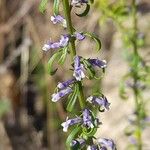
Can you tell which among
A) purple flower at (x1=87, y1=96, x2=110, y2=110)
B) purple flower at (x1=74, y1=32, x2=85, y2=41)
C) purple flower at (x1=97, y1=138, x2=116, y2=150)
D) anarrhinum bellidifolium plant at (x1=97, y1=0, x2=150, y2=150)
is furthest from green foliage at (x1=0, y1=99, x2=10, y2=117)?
purple flower at (x1=74, y1=32, x2=85, y2=41)

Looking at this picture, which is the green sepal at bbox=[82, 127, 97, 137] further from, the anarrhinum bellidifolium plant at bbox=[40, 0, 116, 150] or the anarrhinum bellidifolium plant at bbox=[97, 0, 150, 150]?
the anarrhinum bellidifolium plant at bbox=[97, 0, 150, 150]

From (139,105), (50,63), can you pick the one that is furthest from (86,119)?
(139,105)

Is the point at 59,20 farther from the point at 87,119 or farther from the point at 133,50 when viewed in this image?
the point at 133,50

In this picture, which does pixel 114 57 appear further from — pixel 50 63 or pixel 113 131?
pixel 50 63

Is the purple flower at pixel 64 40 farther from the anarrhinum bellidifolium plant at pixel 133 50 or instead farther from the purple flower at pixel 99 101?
the anarrhinum bellidifolium plant at pixel 133 50

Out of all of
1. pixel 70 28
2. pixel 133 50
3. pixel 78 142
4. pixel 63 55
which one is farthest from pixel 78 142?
pixel 133 50

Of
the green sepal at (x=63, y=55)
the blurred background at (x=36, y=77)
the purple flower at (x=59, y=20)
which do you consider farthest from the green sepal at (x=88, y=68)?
the blurred background at (x=36, y=77)
